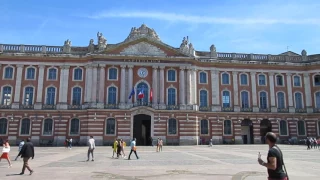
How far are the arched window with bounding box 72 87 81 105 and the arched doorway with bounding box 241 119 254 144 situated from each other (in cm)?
2811

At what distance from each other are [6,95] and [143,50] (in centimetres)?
2300

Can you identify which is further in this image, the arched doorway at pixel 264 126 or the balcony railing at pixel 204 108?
the arched doorway at pixel 264 126

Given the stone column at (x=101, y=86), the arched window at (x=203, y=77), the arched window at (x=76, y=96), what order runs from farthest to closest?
1. the arched window at (x=203, y=77)
2. the arched window at (x=76, y=96)
3. the stone column at (x=101, y=86)

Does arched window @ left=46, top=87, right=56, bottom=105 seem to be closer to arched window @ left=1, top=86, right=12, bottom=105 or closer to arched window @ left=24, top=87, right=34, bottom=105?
arched window @ left=24, top=87, right=34, bottom=105

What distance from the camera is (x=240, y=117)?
5238 cm

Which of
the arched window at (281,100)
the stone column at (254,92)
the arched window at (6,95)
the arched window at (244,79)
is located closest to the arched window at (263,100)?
the stone column at (254,92)

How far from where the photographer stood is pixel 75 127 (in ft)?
161

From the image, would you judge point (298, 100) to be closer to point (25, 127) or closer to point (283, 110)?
point (283, 110)

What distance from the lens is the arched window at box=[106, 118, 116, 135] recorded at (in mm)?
47791

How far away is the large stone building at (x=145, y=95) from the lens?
48.1m

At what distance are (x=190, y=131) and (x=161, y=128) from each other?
4.69 m

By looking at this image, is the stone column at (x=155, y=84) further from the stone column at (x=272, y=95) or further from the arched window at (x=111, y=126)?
the stone column at (x=272, y=95)

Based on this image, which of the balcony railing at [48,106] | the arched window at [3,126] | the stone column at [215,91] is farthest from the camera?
the stone column at [215,91]

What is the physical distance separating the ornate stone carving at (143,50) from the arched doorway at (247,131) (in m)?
18.5
